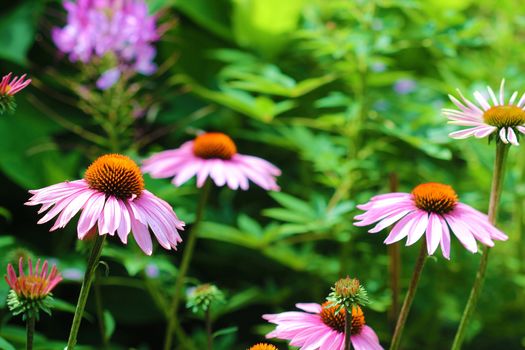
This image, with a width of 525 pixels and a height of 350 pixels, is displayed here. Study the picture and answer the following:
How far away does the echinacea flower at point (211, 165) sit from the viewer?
107 cm

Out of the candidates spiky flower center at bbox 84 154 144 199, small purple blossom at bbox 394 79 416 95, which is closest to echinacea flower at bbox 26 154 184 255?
spiky flower center at bbox 84 154 144 199

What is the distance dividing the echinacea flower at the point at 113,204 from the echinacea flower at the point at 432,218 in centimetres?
23

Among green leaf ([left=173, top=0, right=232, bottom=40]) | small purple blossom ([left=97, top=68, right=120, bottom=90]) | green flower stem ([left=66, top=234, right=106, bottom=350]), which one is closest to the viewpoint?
green flower stem ([left=66, top=234, right=106, bottom=350])

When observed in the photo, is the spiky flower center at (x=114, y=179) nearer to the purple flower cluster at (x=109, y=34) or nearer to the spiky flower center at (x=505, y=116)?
the spiky flower center at (x=505, y=116)

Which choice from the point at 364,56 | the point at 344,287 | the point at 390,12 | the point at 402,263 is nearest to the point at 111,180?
the point at 344,287

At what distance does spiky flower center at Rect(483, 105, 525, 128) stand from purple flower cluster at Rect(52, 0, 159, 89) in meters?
0.86

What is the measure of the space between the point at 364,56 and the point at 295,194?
549 millimetres

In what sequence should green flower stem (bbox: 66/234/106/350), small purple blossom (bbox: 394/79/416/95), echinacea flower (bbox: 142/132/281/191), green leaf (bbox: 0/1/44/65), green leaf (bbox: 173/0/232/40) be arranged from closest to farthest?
green flower stem (bbox: 66/234/106/350) → echinacea flower (bbox: 142/132/281/191) → green leaf (bbox: 0/1/44/65) → green leaf (bbox: 173/0/232/40) → small purple blossom (bbox: 394/79/416/95)

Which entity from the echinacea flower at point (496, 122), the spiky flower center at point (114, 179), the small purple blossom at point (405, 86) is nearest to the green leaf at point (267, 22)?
the small purple blossom at point (405, 86)

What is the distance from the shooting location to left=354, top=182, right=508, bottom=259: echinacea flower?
0.73 meters

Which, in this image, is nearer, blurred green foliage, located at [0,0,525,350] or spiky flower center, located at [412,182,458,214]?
spiky flower center, located at [412,182,458,214]

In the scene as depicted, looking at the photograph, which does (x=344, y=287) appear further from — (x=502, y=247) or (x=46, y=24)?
(x=46, y=24)

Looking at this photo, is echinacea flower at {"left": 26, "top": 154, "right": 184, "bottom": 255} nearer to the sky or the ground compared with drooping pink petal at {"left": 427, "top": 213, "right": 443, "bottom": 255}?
nearer to the ground

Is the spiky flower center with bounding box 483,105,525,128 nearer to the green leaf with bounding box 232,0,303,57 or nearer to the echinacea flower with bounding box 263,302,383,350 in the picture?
the echinacea flower with bounding box 263,302,383,350
